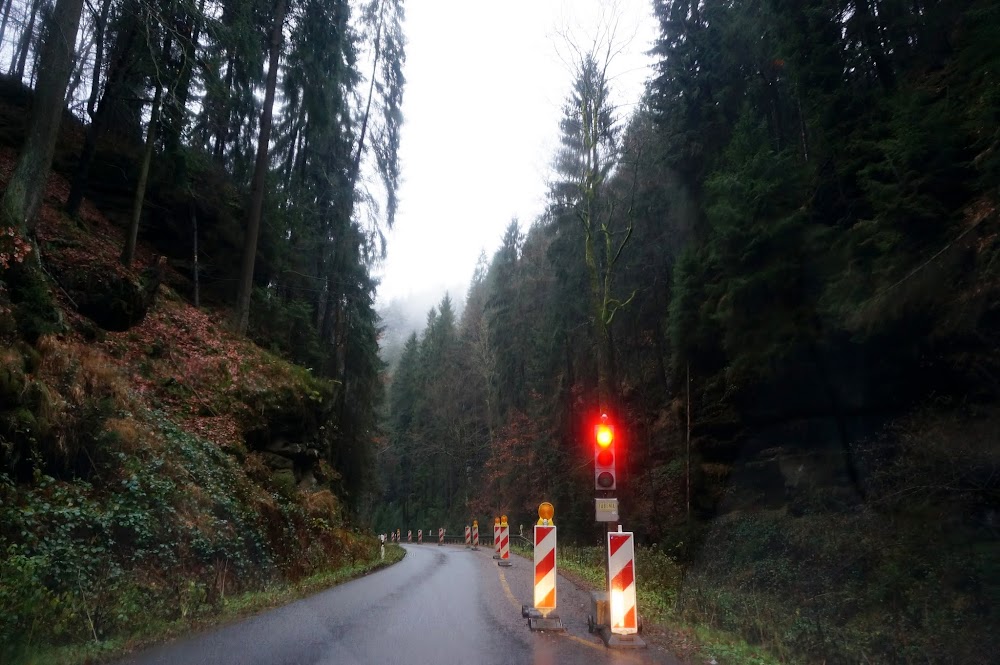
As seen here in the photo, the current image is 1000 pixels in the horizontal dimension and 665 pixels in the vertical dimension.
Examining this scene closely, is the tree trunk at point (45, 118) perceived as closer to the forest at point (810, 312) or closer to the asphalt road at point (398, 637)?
the asphalt road at point (398, 637)

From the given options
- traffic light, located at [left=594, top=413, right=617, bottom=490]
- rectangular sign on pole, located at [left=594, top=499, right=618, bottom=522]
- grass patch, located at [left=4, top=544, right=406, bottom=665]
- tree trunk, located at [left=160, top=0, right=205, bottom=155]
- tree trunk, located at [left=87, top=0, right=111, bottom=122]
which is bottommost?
grass patch, located at [left=4, top=544, right=406, bottom=665]

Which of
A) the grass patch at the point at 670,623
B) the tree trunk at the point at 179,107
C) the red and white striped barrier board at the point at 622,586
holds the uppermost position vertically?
the tree trunk at the point at 179,107

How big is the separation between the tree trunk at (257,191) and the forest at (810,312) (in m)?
9.31

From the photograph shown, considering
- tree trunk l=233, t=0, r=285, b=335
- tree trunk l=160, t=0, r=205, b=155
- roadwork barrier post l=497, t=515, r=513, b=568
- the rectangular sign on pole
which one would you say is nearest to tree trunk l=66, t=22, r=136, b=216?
tree trunk l=160, t=0, r=205, b=155

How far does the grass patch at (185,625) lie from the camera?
549 cm

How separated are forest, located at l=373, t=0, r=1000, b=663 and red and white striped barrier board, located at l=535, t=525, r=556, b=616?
1982 millimetres

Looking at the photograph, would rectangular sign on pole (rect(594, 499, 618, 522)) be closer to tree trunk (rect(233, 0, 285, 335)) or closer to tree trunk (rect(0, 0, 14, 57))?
tree trunk (rect(233, 0, 285, 335))

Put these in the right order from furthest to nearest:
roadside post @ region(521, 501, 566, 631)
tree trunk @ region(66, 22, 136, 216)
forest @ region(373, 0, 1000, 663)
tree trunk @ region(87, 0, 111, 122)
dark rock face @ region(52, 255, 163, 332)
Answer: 1. tree trunk @ region(66, 22, 136, 216)
2. tree trunk @ region(87, 0, 111, 122)
3. dark rock face @ region(52, 255, 163, 332)
4. forest @ region(373, 0, 1000, 663)
5. roadside post @ region(521, 501, 566, 631)

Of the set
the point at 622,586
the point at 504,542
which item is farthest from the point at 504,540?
the point at 622,586

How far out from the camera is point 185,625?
24.0 ft

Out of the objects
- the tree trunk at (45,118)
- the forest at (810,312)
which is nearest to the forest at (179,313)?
the tree trunk at (45,118)

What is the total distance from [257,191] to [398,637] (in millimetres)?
15402

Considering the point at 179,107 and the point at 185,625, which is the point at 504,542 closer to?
the point at 185,625

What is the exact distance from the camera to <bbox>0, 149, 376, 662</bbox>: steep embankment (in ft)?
22.8
